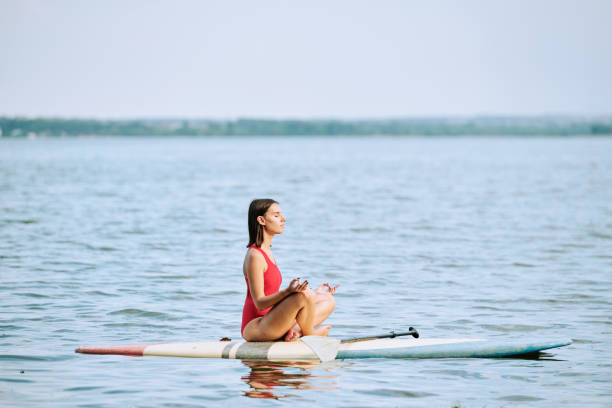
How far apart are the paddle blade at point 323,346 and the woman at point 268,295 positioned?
0.12 m

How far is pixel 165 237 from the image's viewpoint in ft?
79.0

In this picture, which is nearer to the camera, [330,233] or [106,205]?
[330,233]

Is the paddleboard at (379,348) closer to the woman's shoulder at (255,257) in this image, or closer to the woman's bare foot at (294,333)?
the woman's bare foot at (294,333)

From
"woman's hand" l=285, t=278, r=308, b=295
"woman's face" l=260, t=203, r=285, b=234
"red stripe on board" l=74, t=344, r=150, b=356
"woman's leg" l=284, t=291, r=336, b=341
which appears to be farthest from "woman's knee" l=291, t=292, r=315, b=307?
"red stripe on board" l=74, t=344, r=150, b=356

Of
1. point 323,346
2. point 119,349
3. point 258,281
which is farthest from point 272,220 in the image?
point 119,349

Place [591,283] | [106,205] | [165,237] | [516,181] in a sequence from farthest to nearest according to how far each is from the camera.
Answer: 1. [516,181]
2. [106,205]
3. [165,237]
4. [591,283]

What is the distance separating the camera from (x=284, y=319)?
30.7 feet

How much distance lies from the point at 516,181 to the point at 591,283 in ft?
144

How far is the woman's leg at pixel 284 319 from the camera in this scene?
9.21 m

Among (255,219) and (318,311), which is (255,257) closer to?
(255,219)

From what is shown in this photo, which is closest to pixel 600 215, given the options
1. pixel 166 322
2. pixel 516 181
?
pixel 166 322

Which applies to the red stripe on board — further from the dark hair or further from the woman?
the dark hair

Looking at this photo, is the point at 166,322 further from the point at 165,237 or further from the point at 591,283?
the point at 165,237

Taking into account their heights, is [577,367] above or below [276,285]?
below
